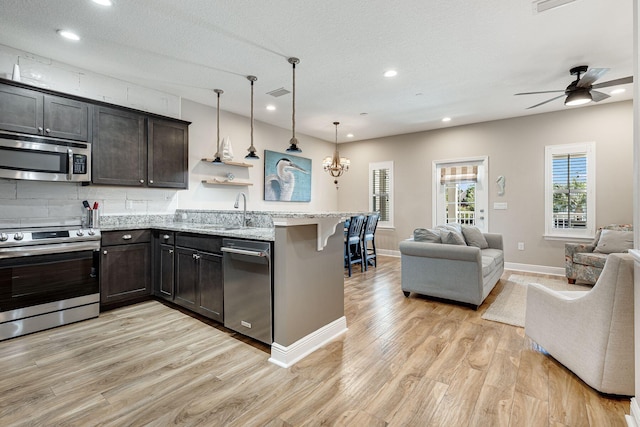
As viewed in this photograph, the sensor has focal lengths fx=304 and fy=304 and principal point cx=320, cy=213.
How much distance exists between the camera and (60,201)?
348cm

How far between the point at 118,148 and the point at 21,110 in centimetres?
88

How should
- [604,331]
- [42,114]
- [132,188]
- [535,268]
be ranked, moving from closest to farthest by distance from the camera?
1. [604,331]
2. [42,114]
3. [132,188]
4. [535,268]

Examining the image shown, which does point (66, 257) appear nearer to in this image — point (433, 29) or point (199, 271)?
point (199, 271)

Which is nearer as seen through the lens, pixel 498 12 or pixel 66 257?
pixel 498 12

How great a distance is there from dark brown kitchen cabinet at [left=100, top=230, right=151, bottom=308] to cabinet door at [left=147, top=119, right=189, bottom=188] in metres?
0.83

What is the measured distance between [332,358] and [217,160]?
3018 millimetres

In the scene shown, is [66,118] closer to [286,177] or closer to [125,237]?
[125,237]

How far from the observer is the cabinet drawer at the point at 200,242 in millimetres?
2848

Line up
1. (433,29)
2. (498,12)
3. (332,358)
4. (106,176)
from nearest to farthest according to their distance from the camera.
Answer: (332,358)
(498,12)
(433,29)
(106,176)

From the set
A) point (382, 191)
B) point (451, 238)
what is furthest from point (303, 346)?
point (382, 191)

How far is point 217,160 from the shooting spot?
165 inches

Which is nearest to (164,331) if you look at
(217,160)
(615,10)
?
(217,160)

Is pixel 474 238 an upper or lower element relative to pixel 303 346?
upper

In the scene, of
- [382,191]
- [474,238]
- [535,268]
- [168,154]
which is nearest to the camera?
[168,154]
